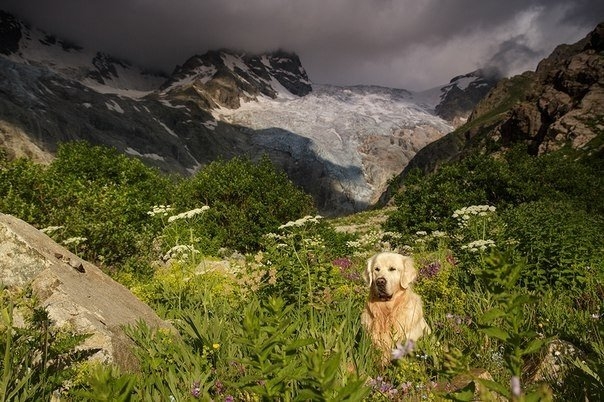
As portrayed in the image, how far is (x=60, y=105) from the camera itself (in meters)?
137

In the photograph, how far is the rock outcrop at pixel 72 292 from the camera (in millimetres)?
4109

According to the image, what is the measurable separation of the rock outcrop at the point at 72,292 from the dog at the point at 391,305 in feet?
8.67

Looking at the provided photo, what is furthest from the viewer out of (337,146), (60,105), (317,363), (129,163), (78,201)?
(337,146)

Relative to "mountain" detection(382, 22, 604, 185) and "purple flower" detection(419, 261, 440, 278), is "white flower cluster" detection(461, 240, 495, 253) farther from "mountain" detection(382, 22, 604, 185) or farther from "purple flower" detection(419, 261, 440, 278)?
"mountain" detection(382, 22, 604, 185)

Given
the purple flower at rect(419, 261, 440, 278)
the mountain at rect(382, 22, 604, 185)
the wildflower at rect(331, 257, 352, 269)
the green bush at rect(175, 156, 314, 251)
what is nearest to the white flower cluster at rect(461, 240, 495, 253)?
the purple flower at rect(419, 261, 440, 278)

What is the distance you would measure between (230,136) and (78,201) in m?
179

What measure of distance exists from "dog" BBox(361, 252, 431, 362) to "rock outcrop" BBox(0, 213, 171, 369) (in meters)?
2.64

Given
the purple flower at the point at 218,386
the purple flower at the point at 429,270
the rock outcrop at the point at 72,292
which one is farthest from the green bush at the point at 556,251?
the rock outcrop at the point at 72,292

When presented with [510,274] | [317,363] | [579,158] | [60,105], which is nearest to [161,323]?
[317,363]

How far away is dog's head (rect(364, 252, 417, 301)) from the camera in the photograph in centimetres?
477

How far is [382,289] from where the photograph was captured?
15.6 ft

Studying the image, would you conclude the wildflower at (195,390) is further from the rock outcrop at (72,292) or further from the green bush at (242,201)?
the green bush at (242,201)

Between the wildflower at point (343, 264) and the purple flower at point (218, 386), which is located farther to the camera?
the wildflower at point (343, 264)

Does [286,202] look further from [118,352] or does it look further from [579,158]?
[579,158]
